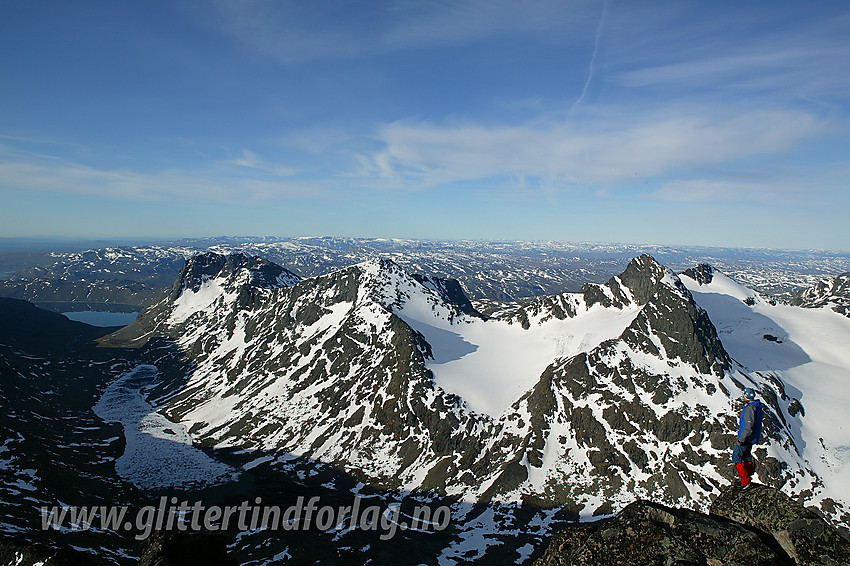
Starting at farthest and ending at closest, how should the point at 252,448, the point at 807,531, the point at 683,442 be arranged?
the point at 252,448 < the point at 683,442 < the point at 807,531

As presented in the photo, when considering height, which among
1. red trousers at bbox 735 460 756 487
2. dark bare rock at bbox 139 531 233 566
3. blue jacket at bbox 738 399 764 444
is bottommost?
dark bare rock at bbox 139 531 233 566

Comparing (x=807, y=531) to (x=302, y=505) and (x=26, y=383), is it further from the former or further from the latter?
(x=26, y=383)

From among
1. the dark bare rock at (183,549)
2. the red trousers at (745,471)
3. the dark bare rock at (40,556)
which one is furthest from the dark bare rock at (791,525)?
the dark bare rock at (40,556)

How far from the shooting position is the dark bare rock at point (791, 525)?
14797 mm

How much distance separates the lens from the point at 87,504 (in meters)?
84.9

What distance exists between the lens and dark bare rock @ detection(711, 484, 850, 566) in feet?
48.5

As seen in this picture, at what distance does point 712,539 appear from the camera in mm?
15570

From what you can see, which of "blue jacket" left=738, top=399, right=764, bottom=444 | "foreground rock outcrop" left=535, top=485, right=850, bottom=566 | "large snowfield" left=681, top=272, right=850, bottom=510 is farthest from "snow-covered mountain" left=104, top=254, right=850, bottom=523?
"foreground rock outcrop" left=535, top=485, right=850, bottom=566

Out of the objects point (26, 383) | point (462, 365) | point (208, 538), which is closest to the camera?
point (208, 538)

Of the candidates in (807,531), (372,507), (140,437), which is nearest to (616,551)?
(807,531)

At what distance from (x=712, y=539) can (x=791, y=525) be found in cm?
343

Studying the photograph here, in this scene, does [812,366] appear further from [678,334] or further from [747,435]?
[747,435]

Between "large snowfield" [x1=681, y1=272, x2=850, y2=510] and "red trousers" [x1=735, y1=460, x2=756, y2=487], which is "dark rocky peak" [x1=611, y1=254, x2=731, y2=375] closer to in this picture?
"large snowfield" [x1=681, y1=272, x2=850, y2=510]

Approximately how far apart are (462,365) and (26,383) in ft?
671
